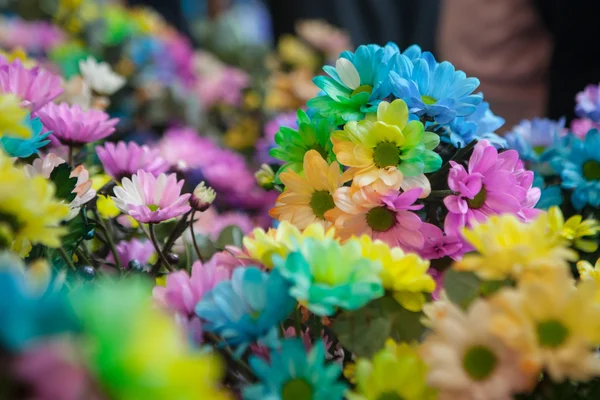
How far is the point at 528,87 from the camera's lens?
1057 mm

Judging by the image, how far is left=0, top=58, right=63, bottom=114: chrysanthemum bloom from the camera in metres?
0.40

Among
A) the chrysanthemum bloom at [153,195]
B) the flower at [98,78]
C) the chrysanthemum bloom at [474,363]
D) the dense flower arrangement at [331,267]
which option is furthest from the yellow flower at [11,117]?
the flower at [98,78]

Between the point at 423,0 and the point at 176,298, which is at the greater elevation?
the point at 176,298

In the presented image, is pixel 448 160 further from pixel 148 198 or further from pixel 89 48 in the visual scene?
pixel 89 48

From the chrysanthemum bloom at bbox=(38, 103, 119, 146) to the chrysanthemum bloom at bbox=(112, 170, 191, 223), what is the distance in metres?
0.06

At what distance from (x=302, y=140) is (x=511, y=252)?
0.18m

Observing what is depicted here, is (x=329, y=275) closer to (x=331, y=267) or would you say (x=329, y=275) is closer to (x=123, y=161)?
(x=331, y=267)

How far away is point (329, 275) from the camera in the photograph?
0.28m

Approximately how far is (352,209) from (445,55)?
2.89 ft

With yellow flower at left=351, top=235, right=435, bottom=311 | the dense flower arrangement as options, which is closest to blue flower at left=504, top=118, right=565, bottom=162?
the dense flower arrangement

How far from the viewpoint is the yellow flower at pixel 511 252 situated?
0.26 meters

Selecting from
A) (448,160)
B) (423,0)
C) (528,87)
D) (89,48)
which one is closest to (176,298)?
(448,160)

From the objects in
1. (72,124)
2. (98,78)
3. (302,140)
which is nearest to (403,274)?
(302,140)

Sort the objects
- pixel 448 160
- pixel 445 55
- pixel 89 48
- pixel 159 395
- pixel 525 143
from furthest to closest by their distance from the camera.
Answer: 1. pixel 445 55
2. pixel 89 48
3. pixel 525 143
4. pixel 448 160
5. pixel 159 395
